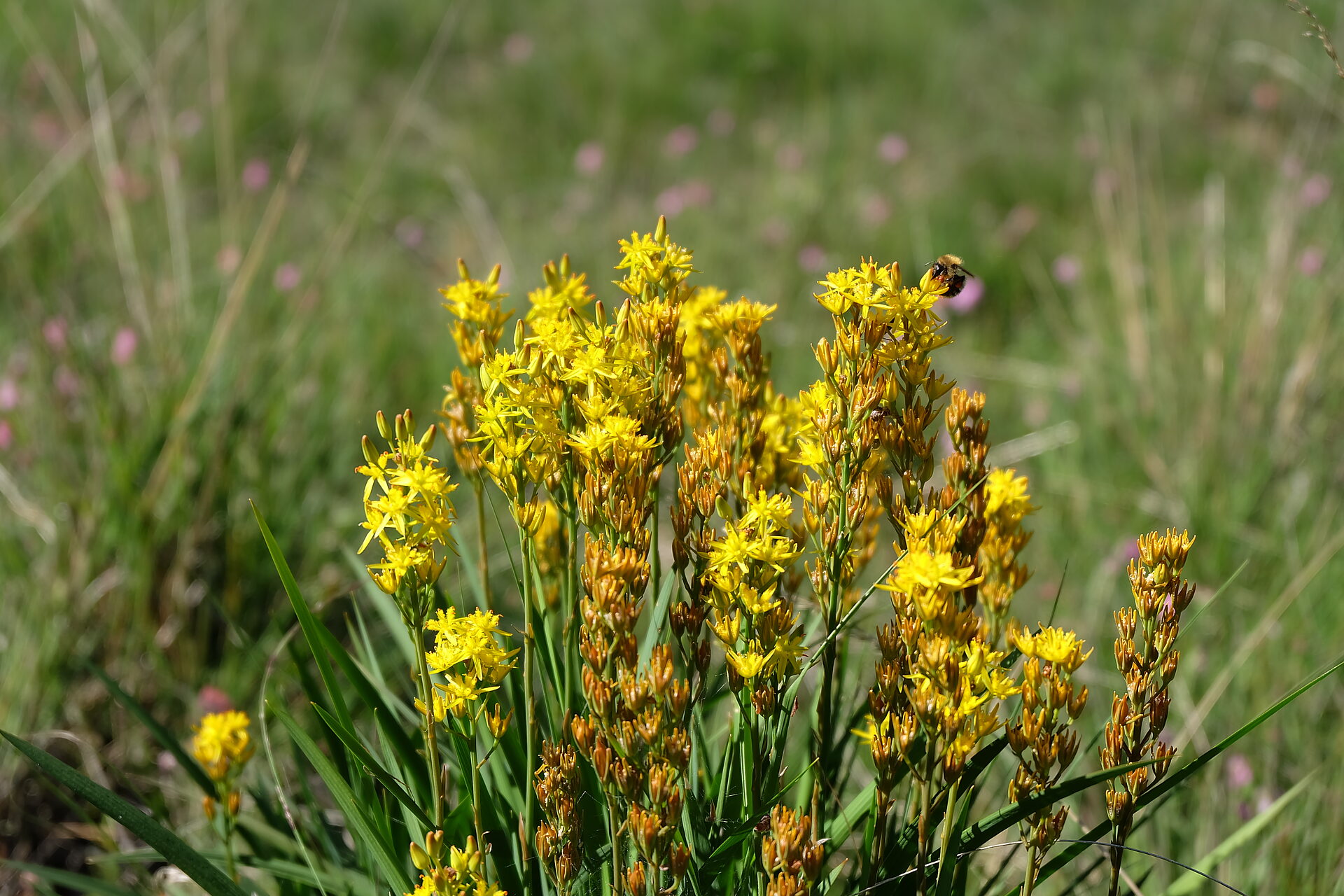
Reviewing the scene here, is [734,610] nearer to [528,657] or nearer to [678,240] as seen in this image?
[528,657]

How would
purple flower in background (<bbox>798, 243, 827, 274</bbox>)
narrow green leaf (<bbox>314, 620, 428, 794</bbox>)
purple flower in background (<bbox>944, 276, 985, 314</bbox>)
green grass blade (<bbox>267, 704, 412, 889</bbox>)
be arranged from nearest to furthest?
green grass blade (<bbox>267, 704, 412, 889</bbox>) → narrow green leaf (<bbox>314, 620, 428, 794</bbox>) → purple flower in background (<bbox>944, 276, 985, 314</bbox>) → purple flower in background (<bbox>798, 243, 827, 274</bbox>)

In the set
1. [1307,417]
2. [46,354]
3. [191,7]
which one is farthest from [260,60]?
[1307,417]

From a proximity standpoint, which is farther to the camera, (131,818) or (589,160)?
(589,160)

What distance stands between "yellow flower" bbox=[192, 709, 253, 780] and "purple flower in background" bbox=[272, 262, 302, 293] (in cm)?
250

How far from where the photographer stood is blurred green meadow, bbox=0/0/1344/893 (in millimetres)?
2787

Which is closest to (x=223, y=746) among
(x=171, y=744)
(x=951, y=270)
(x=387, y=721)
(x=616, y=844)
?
(x=171, y=744)

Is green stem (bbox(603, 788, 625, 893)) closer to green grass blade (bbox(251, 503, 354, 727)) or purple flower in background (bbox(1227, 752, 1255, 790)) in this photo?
green grass blade (bbox(251, 503, 354, 727))

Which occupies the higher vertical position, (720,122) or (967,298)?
(720,122)

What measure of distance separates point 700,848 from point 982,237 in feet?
17.5

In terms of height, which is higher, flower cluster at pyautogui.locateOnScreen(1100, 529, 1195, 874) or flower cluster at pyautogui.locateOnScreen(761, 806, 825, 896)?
flower cluster at pyautogui.locateOnScreen(1100, 529, 1195, 874)

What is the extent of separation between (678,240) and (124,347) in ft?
10.4

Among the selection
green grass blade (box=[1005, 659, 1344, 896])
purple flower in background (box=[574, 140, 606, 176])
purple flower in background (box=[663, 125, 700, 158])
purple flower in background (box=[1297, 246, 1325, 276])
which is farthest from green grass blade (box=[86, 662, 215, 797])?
purple flower in background (box=[663, 125, 700, 158])

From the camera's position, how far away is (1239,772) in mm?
2590

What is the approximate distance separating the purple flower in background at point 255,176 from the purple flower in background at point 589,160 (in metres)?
1.85
